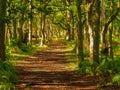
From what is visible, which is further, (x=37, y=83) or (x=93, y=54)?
(x=93, y=54)

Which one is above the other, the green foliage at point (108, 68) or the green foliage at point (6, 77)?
the green foliage at point (6, 77)

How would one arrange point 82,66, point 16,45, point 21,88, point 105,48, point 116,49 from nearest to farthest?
point 21,88, point 82,66, point 105,48, point 16,45, point 116,49

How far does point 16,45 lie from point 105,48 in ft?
35.6

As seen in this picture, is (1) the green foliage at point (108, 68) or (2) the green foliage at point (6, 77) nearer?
(2) the green foliage at point (6, 77)

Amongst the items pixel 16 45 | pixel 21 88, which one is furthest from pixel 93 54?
pixel 16 45

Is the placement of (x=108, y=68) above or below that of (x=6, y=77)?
below

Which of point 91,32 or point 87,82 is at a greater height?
point 91,32

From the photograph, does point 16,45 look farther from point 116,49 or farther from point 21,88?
point 21,88

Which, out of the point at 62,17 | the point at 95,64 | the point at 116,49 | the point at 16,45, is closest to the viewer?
the point at 95,64

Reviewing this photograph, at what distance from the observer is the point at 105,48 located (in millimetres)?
25219

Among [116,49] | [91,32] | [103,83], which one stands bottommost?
[116,49]

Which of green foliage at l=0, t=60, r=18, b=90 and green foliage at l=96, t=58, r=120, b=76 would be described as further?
green foliage at l=96, t=58, r=120, b=76

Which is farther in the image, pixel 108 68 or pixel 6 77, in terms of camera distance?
pixel 108 68

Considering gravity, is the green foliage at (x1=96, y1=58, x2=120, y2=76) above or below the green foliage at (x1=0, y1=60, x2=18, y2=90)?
below
